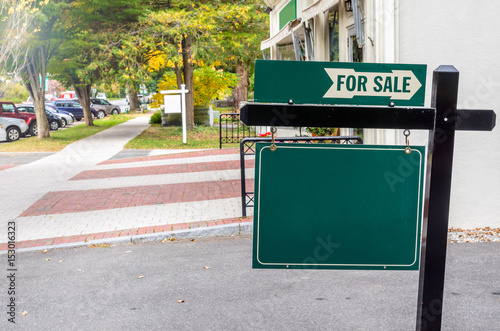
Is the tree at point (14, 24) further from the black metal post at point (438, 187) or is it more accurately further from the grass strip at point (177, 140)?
the black metal post at point (438, 187)

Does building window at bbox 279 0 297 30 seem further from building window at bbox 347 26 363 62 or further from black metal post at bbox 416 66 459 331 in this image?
black metal post at bbox 416 66 459 331

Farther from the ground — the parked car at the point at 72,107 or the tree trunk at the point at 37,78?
the tree trunk at the point at 37,78

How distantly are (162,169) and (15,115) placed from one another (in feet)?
53.9

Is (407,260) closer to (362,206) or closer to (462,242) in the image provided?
(362,206)

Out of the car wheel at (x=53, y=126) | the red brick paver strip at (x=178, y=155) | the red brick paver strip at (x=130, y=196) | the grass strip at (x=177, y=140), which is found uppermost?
the red brick paver strip at (x=130, y=196)

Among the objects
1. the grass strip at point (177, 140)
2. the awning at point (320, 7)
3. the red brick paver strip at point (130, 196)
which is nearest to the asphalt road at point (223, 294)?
the red brick paver strip at point (130, 196)

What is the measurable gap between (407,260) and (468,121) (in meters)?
0.73

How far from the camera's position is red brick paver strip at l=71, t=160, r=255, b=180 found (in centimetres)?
1293

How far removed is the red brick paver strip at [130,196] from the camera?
30.4 ft

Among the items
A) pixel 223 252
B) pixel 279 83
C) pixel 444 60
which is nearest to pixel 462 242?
pixel 444 60

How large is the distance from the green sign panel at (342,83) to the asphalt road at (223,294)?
8.08 feet

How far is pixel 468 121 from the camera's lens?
2.49 metres

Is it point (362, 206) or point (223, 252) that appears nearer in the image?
point (362, 206)

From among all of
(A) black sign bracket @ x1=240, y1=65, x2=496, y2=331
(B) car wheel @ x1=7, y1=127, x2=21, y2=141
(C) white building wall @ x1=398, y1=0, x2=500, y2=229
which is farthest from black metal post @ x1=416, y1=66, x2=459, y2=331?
(B) car wheel @ x1=7, y1=127, x2=21, y2=141
